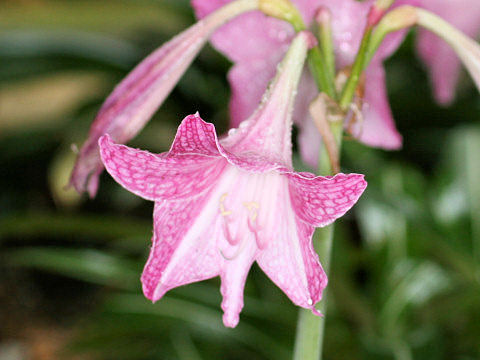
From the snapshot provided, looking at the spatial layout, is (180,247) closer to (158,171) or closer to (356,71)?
(158,171)

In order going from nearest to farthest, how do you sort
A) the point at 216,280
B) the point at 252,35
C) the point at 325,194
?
the point at 325,194 < the point at 252,35 < the point at 216,280

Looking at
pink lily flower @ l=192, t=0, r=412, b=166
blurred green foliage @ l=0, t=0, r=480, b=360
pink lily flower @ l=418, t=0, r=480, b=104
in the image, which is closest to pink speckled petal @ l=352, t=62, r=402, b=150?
pink lily flower @ l=192, t=0, r=412, b=166

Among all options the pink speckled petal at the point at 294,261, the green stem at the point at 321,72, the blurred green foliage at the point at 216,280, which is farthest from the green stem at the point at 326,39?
the blurred green foliage at the point at 216,280

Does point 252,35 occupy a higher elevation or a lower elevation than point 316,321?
higher

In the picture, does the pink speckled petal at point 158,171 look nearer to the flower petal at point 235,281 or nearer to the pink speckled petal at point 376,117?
the flower petal at point 235,281

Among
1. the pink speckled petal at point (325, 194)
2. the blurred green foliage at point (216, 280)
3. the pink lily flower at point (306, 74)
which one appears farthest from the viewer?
the blurred green foliage at point (216, 280)

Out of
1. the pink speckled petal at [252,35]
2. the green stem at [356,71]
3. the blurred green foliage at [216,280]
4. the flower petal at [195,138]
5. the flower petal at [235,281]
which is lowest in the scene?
the blurred green foliage at [216,280]

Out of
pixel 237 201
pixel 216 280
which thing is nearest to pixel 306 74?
pixel 237 201
